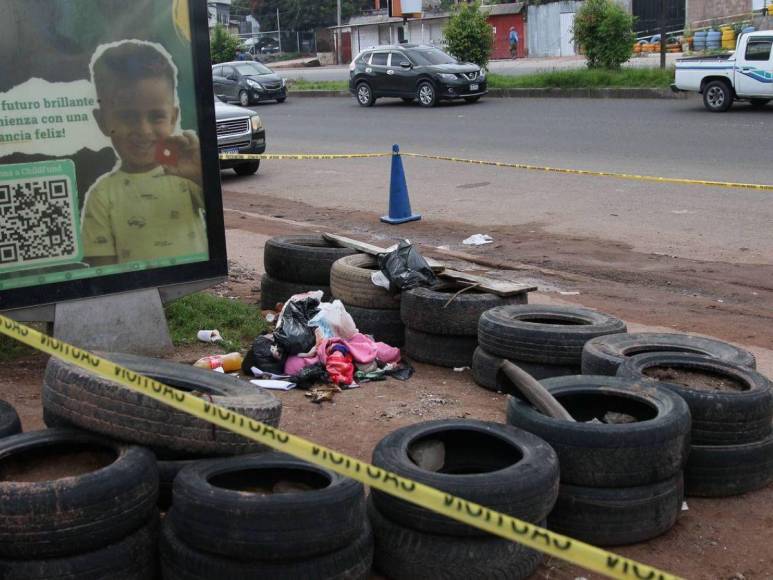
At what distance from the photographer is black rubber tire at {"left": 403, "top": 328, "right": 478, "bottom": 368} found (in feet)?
24.2

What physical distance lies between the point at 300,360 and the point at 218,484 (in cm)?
276

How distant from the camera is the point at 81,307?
A: 7293 mm

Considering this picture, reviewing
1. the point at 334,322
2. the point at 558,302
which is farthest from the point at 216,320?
the point at 558,302

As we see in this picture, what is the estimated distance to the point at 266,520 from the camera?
3889 millimetres

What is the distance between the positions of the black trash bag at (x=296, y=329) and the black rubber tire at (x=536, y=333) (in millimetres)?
1268

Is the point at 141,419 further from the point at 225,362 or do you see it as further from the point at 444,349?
the point at 444,349

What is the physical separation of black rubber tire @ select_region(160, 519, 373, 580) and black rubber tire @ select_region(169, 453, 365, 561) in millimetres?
33

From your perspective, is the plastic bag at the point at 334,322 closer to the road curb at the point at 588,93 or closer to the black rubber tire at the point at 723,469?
the black rubber tire at the point at 723,469

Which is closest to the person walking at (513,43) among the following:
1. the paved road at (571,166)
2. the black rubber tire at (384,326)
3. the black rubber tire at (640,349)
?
Result: the paved road at (571,166)

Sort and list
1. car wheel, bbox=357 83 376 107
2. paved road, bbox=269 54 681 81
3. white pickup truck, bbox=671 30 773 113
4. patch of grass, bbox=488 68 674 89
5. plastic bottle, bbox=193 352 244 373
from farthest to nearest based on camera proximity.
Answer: paved road, bbox=269 54 681 81 < car wheel, bbox=357 83 376 107 < patch of grass, bbox=488 68 674 89 < white pickup truck, bbox=671 30 773 113 < plastic bottle, bbox=193 352 244 373

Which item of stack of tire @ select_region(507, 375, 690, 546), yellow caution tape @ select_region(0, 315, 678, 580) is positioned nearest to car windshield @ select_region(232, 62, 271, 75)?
stack of tire @ select_region(507, 375, 690, 546)

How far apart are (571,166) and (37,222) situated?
11348mm

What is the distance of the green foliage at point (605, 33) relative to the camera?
31.7 metres

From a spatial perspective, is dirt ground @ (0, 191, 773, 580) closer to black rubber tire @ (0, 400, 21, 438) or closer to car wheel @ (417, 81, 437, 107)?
black rubber tire @ (0, 400, 21, 438)
